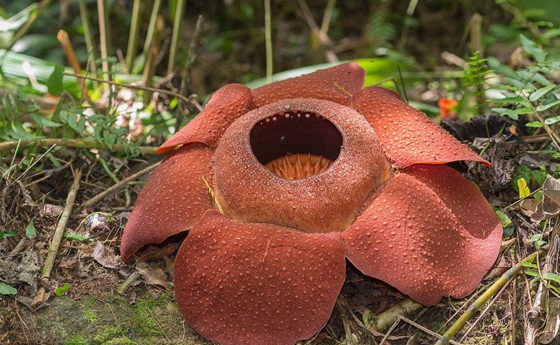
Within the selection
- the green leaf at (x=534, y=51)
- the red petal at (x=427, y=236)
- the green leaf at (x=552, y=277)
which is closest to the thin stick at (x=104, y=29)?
the red petal at (x=427, y=236)

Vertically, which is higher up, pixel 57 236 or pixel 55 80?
pixel 55 80

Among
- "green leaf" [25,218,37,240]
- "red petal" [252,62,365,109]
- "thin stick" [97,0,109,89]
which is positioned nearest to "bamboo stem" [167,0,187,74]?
"thin stick" [97,0,109,89]

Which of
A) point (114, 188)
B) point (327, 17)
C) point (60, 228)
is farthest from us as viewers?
point (327, 17)

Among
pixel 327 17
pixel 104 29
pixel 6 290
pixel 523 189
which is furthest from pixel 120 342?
pixel 327 17

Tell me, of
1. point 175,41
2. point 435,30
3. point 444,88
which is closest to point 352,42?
point 435,30

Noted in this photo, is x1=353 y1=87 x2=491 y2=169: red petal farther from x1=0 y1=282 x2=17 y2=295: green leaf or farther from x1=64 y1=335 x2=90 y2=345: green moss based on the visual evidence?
x1=0 y1=282 x2=17 y2=295: green leaf

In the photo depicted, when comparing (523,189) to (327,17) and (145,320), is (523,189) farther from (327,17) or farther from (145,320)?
(327,17)

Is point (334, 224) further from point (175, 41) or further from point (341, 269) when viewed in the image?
point (175, 41)
